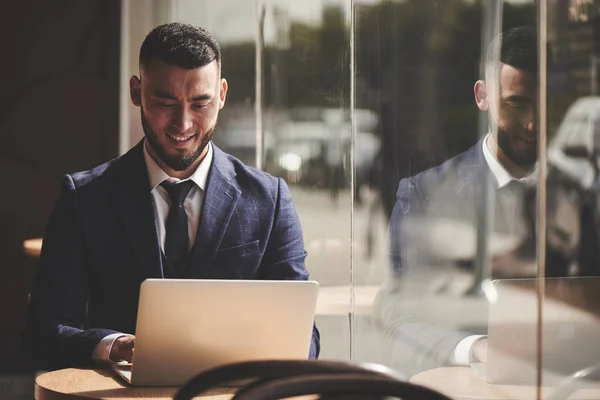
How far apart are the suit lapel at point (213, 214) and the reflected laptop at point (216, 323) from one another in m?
0.74

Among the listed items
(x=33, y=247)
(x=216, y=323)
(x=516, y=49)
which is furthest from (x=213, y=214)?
(x=33, y=247)

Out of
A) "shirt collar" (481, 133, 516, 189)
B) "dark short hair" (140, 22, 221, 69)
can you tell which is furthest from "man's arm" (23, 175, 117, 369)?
"shirt collar" (481, 133, 516, 189)

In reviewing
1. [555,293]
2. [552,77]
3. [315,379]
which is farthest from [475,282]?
[315,379]

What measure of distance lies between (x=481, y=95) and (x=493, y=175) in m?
0.24

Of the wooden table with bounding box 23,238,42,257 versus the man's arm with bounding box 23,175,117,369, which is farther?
the wooden table with bounding box 23,238,42,257

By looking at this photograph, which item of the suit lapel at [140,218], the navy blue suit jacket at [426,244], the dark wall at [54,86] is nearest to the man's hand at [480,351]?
the navy blue suit jacket at [426,244]

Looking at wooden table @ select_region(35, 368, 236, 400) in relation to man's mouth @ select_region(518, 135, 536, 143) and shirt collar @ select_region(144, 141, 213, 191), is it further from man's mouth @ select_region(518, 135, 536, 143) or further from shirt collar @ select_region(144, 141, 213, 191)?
man's mouth @ select_region(518, 135, 536, 143)

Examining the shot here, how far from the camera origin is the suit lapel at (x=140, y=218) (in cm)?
266

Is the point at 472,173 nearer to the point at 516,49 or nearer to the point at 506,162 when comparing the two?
the point at 506,162

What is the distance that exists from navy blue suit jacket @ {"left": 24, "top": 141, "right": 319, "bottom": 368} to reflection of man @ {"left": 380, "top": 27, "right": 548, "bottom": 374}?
385 millimetres

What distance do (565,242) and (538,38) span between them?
0.52 metres

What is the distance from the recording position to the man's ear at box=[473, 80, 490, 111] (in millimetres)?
2641

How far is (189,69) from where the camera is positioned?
284 centimetres

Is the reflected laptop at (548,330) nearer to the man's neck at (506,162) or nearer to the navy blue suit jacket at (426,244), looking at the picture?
the navy blue suit jacket at (426,244)
